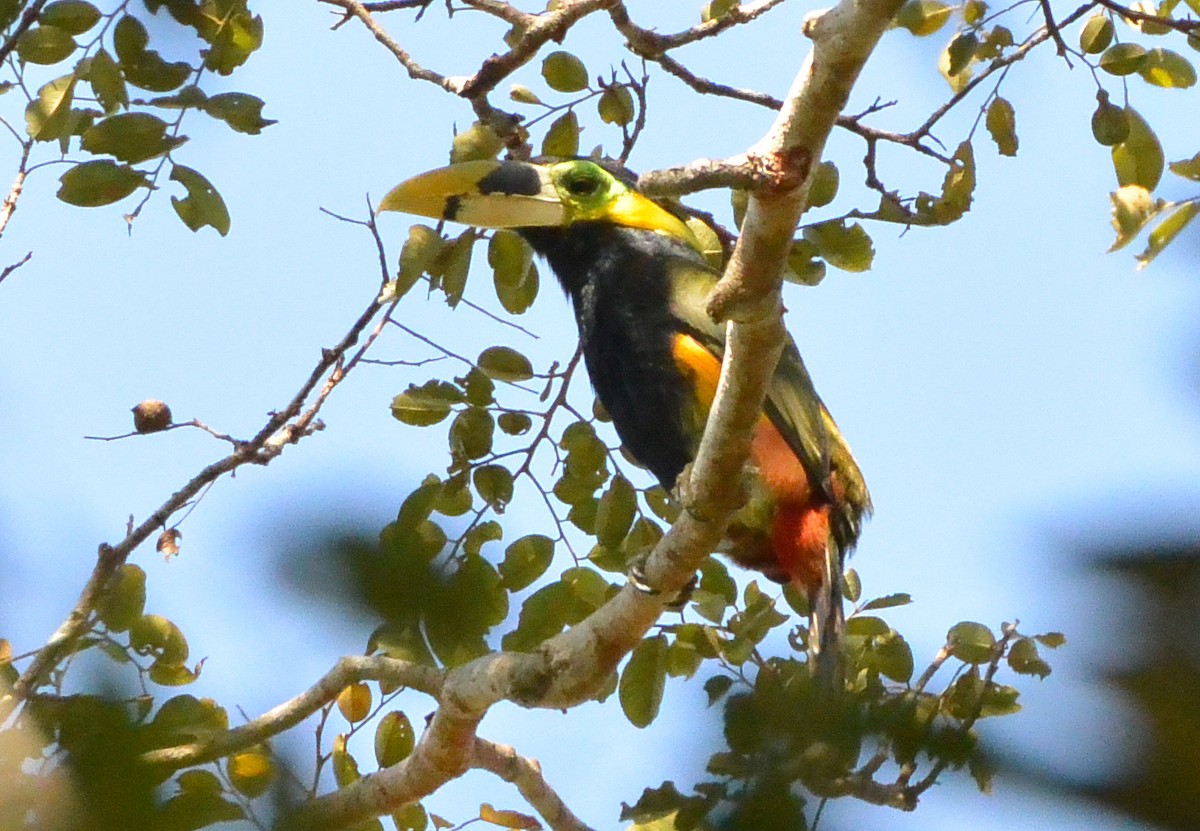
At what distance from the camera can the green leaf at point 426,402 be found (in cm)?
331

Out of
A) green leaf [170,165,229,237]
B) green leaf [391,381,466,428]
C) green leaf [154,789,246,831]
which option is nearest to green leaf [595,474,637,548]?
green leaf [391,381,466,428]

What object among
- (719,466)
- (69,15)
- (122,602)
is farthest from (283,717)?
(69,15)

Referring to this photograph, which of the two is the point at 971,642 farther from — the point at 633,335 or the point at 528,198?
the point at 528,198

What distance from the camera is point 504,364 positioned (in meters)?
3.39

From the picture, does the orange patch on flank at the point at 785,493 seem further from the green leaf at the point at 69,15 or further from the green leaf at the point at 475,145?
the green leaf at the point at 69,15

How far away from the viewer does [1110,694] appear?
48cm

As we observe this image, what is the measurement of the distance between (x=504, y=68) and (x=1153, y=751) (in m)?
3.01

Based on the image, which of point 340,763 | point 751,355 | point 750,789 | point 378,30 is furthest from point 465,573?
point 378,30

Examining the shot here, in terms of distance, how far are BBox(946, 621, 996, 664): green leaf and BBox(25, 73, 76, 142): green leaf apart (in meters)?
2.24

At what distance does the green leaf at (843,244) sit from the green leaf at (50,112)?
1.73 metres

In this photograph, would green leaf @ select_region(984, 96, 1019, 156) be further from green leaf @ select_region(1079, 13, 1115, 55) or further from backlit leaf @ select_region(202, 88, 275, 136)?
backlit leaf @ select_region(202, 88, 275, 136)

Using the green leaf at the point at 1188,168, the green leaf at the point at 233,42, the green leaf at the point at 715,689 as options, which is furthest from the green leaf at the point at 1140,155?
the green leaf at the point at 715,689

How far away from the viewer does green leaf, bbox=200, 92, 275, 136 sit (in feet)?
9.89

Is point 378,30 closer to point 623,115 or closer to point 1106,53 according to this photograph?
point 623,115
